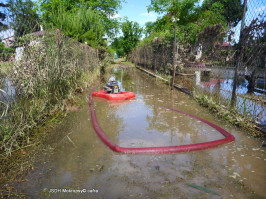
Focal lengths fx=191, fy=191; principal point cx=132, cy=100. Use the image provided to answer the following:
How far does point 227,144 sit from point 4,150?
3240mm

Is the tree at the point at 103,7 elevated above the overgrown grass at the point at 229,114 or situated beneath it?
elevated above

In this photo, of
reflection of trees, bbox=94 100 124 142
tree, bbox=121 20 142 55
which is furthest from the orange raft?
tree, bbox=121 20 142 55

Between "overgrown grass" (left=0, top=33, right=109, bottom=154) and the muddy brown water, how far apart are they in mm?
495

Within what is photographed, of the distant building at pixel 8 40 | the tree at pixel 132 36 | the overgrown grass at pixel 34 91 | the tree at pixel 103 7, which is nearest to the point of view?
the distant building at pixel 8 40

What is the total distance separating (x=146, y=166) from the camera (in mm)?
2344

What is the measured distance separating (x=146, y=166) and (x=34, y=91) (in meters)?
2.48

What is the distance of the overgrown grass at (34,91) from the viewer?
9.18 ft

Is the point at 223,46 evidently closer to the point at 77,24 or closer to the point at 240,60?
the point at 240,60

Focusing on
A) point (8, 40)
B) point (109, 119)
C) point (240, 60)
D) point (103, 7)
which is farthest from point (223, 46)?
point (103, 7)

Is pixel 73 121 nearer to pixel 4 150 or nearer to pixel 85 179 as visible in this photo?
pixel 4 150

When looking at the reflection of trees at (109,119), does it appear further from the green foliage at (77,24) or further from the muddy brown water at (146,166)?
the green foliage at (77,24)

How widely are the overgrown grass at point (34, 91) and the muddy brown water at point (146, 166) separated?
1.62 ft

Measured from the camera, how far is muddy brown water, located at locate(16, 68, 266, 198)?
74.8 inches

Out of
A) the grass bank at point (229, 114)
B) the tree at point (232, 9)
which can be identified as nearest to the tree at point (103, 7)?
the tree at point (232, 9)
